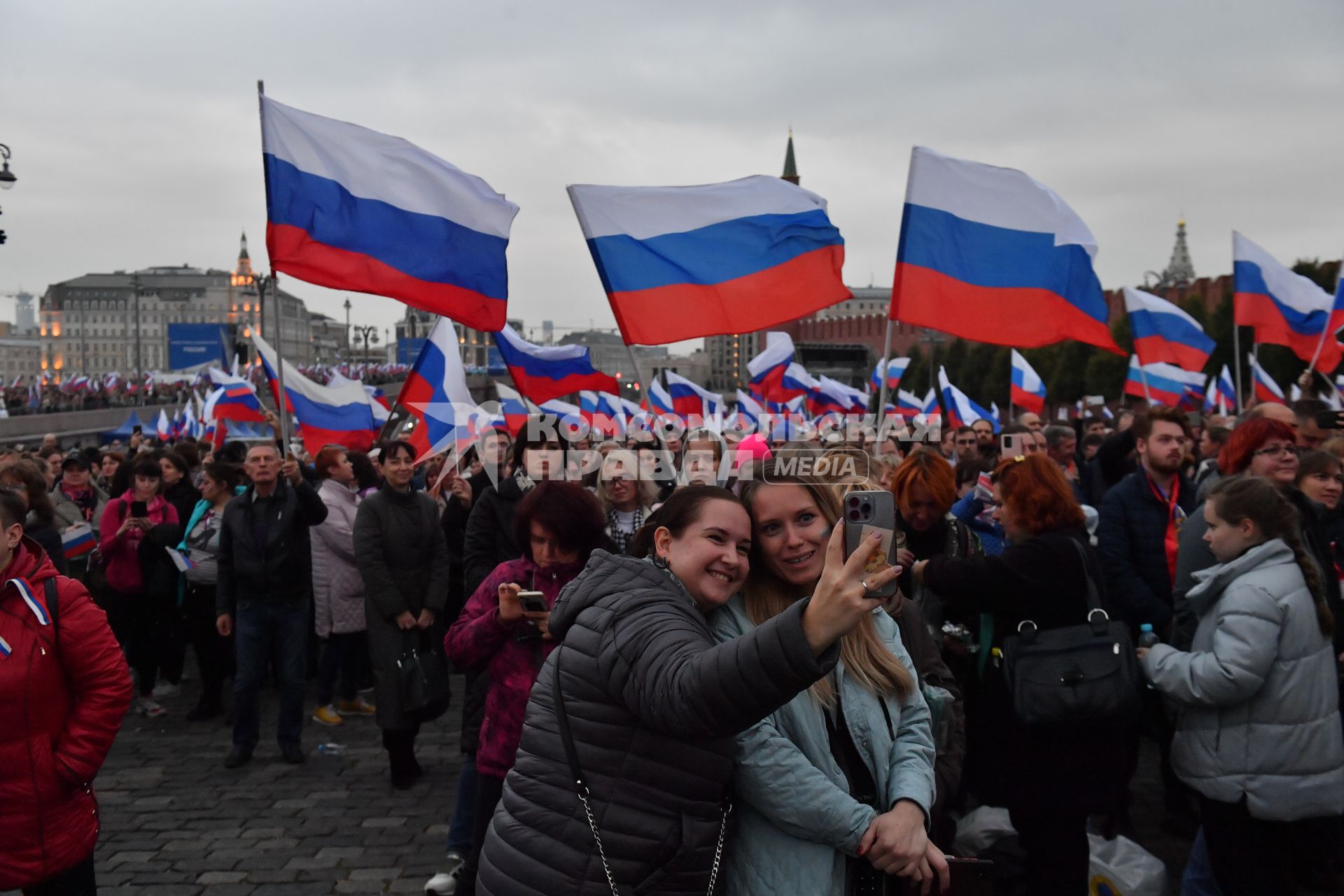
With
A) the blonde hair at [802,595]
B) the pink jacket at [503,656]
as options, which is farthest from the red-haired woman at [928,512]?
the blonde hair at [802,595]

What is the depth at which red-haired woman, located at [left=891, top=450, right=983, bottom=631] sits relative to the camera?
453 cm

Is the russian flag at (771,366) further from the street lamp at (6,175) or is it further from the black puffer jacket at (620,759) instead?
the black puffer jacket at (620,759)

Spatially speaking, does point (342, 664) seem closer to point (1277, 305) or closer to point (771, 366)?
point (771, 366)

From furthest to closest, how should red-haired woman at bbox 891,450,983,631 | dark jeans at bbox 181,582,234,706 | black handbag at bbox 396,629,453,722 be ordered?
1. dark jeans at bbox 181,582,234,706
2. black handbag at bbox 396,629,453,722
3. red-haired woman at bbox 891,450,983,631

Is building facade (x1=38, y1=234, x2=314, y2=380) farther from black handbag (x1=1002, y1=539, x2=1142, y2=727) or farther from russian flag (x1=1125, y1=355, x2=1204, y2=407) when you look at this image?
black handbag (x1=1002, y1=539, x2=1142, y2=727)

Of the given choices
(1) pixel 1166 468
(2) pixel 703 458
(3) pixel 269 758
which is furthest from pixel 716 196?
(3) pixel 269 758

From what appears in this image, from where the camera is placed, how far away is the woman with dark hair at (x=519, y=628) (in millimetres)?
3922

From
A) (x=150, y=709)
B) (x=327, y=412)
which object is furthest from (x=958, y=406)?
(x=150, y=709)

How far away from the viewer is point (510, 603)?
145 inches

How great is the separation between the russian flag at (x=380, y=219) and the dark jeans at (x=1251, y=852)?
14.8ft

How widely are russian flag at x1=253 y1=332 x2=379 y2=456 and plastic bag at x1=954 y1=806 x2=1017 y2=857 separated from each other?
7826 mm

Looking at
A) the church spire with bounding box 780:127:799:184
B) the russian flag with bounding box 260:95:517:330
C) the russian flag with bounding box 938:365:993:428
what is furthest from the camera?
the church spire with bounding box 780:127:799:184

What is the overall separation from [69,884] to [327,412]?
827 centimetres

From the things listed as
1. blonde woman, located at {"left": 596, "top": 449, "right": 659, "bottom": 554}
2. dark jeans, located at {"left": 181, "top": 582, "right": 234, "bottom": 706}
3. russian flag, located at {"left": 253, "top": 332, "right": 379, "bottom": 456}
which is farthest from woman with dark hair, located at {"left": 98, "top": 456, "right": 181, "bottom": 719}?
blonde woman, located at {"left": 596, "top": 449, "right": 659, "bottom": 554}
